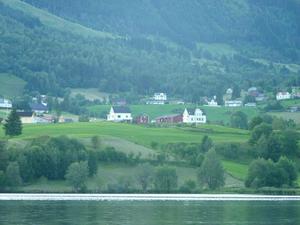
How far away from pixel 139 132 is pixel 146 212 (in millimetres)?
83990

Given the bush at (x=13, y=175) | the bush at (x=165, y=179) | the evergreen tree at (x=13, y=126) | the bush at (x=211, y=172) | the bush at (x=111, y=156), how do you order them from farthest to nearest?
the evergreen tree at (x=13, y=126)
the bush at (x=111, y=156)
the bush at (x=211, y=172)
the bush at (x=165, y=179)
the bush at (x=13, y=175)

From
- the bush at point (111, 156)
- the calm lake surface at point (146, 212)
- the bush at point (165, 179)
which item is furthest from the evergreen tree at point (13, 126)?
the calm lake surface at point (146, 212)

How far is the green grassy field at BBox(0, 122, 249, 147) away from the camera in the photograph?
532 feet

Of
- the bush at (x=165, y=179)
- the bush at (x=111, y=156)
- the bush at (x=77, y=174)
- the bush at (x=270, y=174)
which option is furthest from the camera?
the bush at (x=111, y=156)

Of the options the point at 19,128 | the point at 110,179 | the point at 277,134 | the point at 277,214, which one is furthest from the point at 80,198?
the point at 277,134

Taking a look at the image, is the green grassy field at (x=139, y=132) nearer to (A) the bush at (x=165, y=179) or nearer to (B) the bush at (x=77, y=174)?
(A) the bush at (x=165, y=179)

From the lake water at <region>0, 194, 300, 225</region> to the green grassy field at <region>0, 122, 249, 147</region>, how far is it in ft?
173

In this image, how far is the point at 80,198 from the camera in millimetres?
113938

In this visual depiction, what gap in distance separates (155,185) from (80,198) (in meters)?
22.4

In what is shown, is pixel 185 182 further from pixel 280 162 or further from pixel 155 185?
pixel 280 162

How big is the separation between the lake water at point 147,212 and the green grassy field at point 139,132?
5288 centimetres

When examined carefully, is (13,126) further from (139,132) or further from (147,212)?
(147,212)

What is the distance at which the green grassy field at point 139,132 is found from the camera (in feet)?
532

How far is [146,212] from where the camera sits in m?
88.8
